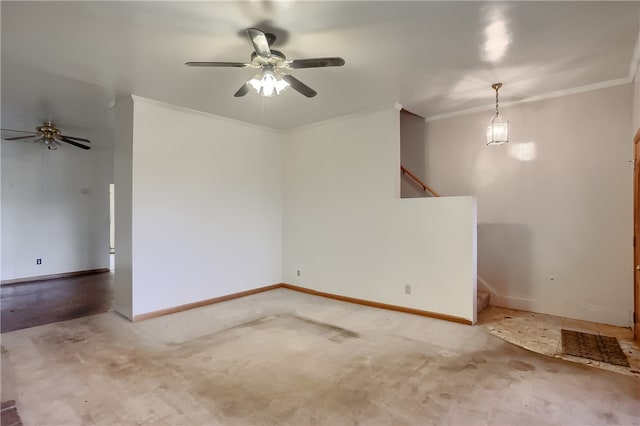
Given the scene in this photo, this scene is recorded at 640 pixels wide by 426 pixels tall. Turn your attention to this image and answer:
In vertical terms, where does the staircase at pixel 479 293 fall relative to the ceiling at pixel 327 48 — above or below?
below

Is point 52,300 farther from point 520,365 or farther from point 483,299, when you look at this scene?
point 483,299

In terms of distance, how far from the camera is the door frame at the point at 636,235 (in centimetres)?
347

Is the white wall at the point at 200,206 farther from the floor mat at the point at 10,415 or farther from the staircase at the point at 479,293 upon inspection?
the staircase at the point at 479,293

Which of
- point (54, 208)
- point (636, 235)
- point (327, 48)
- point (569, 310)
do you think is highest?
point (327, 48)

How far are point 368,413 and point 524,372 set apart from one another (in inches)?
60.1

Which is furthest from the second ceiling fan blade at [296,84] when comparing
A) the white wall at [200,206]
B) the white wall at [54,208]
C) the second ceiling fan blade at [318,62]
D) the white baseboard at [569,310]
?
the white wall at [54,208]

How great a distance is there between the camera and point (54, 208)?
23.1 ft

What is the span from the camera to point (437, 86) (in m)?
3.95

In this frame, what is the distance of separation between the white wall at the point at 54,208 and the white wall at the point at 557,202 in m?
7.24

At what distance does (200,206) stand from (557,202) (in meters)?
4.95

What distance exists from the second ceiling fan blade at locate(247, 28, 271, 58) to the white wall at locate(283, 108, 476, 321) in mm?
2498

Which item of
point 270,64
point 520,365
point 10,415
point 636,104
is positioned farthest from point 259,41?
point 636,104

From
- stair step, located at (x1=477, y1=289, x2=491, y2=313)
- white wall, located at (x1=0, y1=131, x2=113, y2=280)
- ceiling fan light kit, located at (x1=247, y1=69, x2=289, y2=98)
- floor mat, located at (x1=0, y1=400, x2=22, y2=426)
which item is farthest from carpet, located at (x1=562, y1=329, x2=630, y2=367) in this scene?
white wall, located at (x1=0, y1=131, x2=113, y2=280)

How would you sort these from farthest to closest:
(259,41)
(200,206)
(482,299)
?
(200,206) → (482,299) → (259,41)
